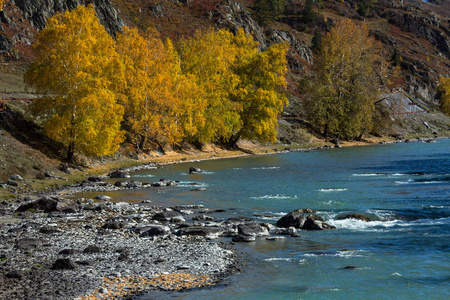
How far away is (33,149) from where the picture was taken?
4247cm

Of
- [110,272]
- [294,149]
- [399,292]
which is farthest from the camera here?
[294,149]

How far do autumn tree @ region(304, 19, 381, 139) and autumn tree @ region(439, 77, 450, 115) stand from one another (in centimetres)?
8830

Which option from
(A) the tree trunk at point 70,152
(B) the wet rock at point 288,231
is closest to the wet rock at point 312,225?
(B) the wet rock at point 288,231

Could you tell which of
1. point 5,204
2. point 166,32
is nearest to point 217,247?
point 5,204

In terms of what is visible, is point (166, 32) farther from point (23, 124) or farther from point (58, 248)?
point (58, 248)

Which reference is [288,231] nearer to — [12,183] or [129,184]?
[129,184]

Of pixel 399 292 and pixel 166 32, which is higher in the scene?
pixel 166 32

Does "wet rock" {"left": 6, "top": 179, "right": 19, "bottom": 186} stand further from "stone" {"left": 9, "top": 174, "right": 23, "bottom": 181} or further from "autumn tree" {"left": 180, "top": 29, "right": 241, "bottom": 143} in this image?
"autumn tree" {"left": 180, "top": 29, "right": 241, "bottom": 143}

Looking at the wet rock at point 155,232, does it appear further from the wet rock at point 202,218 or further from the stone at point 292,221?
the stone at point 292,221

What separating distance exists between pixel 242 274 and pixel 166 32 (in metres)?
126

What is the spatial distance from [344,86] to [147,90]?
46.6 metres

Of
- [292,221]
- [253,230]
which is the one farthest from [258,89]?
[253,230]

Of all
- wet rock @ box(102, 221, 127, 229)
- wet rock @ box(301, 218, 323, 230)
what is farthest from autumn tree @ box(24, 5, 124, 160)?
wet rock @ box(301, 218, 323, 230)

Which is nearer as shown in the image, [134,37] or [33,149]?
[33,149]
